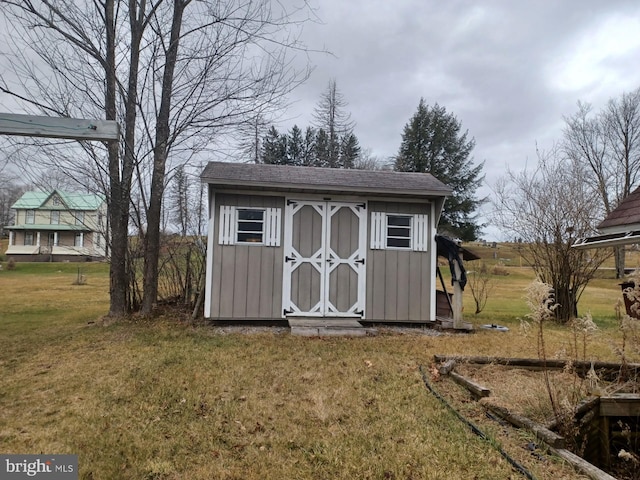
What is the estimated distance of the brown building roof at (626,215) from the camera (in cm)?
478

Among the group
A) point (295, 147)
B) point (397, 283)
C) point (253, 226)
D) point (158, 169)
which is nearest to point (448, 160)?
point (295, 147)

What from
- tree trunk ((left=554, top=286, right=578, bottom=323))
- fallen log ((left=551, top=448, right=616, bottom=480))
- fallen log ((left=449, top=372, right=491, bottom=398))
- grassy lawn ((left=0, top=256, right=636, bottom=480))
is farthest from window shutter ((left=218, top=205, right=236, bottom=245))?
tree trunk ((left=554, top=286, right=578, bottom=323))

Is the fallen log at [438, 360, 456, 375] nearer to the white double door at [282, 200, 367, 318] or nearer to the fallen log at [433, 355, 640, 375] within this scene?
the fallen log at [433, 355, 640, 375]

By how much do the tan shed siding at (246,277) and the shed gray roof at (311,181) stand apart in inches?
12.4

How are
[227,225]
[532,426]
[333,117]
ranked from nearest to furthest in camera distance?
[532,426] < [227,225] < [333,117]

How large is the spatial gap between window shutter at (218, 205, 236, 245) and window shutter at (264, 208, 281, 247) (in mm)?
573

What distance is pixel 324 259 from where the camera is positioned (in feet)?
22.1

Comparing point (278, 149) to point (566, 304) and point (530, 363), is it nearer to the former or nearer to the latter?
point (566, 304)

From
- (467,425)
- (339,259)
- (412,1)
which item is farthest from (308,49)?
(467,425)

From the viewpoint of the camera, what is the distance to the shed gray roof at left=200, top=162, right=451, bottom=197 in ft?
20.8

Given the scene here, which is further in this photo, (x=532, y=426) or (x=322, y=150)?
(x=322, y=150)

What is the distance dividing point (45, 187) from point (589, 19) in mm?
11410

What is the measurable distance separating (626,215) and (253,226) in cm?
567

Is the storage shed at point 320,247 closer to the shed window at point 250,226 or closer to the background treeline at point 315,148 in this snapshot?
the shed window at point 250,226
